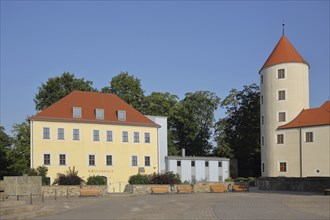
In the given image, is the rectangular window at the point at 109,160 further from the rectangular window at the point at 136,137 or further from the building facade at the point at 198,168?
the building facade at the point at 198,168

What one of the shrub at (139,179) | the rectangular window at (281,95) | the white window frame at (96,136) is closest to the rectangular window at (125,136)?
the white window frame at (96,136)

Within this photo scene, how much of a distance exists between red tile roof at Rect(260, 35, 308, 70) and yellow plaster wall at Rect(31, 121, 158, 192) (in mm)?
16781

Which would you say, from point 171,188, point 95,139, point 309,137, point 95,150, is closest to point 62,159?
point 95,150

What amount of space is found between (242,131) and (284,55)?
1892 centimetres

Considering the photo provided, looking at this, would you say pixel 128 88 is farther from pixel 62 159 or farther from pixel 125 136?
pixel 62 159

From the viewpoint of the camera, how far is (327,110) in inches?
2154

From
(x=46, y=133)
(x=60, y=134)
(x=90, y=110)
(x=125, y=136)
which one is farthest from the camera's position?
(x=125, y=136)

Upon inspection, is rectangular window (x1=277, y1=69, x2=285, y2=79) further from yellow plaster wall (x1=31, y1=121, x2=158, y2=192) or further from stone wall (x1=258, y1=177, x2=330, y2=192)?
yellow plaster wall (x1=31, y1=121, x2=158, y2=192)

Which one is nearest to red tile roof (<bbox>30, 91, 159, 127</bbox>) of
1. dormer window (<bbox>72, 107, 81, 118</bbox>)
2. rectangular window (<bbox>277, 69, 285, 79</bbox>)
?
dormer window (<bbox>72, 107, 81, 118</bbox>)

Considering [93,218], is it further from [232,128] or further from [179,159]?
[232,128]

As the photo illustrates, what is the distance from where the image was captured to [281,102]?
57719mm

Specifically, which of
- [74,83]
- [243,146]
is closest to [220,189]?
[243,146]

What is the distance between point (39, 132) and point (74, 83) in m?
18.9

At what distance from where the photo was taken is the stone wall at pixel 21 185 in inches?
1190
